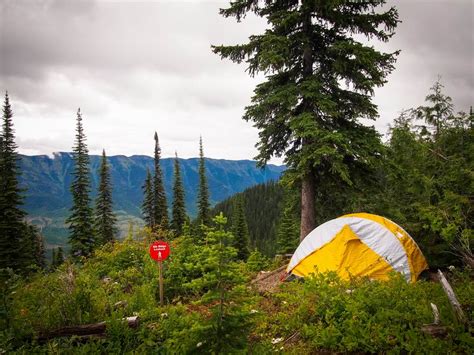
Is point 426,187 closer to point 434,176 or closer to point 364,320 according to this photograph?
point 434,176

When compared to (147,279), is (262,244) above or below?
below

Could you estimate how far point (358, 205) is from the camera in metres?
12.6

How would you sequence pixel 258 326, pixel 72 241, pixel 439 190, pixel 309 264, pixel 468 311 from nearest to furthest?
1. pixel 468 311
2. pixel 258 326
3. pixel 309 264
4. pixel 439 190
5. pixel 72 241

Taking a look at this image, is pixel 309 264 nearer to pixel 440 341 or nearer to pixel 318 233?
pixel 318 233

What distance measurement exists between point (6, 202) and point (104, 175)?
1384cm

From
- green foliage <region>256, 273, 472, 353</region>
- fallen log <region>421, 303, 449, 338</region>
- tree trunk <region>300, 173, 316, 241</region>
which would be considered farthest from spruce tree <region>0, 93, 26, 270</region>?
fallen log <region>421, 303, 449, 338</region>

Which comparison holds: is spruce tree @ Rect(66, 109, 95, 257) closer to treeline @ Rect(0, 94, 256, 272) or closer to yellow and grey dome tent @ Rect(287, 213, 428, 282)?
treeline @ Rect(0, 94, 256, 272)

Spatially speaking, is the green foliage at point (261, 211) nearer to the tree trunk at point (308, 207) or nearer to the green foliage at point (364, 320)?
the tree trunk at point (308, 207)

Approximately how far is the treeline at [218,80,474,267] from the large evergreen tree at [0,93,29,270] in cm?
2575

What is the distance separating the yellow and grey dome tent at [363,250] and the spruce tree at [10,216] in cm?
2670

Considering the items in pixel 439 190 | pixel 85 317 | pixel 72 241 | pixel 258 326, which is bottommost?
pixel 72 241

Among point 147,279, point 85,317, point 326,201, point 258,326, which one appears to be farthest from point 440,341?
point 326,201

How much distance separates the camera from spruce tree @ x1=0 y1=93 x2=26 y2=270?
84.8 feet

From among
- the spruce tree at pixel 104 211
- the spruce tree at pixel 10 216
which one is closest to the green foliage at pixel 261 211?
the spruce tree at pixel 104 211
